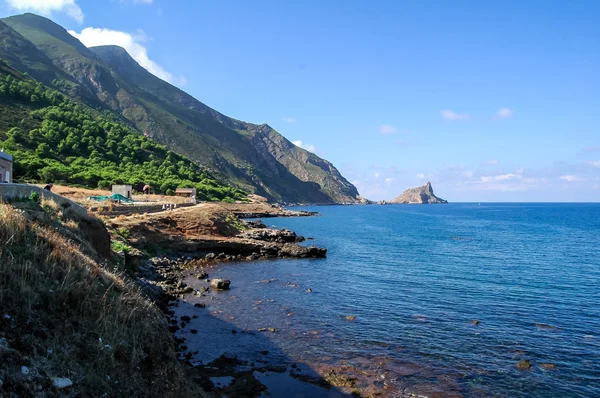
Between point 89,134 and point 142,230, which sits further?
point 89,134

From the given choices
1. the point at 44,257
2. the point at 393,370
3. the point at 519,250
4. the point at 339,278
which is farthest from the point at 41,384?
the point at 519,250

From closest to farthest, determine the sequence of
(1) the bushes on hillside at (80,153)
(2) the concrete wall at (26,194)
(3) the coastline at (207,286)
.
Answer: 1. (3) the coastline at (207,286)
2. (2) the concrete wall at (26,194)
3. (1) the bushes on hillside at (80,153)

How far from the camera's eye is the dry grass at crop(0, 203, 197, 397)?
8.05 meters

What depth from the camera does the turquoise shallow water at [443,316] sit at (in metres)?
17.3

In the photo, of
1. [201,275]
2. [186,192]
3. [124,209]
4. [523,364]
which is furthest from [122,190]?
[523,364]

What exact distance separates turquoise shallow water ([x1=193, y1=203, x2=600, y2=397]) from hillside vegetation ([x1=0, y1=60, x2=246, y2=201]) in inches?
2144

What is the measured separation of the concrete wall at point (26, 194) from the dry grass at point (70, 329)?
572 centimetres

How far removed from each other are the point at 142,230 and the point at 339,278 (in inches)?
914

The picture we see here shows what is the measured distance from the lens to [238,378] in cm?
1611

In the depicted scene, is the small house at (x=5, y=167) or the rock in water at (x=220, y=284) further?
the small house at (x=5, y=167)

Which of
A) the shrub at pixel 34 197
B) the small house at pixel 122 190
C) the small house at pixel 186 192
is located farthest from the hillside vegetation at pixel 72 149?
the shrub at pixel 34 197

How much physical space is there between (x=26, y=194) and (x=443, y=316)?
25554mm

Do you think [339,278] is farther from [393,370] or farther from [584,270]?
[584,270]

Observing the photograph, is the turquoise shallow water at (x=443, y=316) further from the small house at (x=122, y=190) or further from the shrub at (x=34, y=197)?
the small house at (x=122, y=190)
